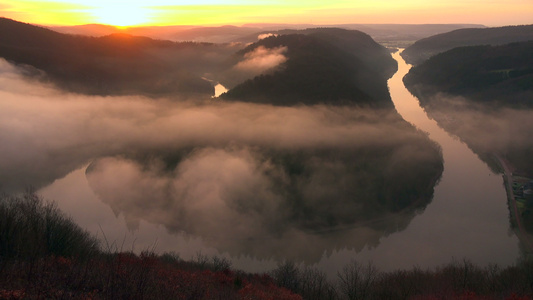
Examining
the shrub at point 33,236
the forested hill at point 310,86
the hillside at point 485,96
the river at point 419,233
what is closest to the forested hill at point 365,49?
the hillside at point 485,96

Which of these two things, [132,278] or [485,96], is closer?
[132,278]

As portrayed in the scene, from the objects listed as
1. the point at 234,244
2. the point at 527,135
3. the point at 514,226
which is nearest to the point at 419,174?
the point at 514,226

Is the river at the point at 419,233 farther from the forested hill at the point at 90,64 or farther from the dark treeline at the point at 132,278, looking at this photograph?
the forested hill at the point at 90,64

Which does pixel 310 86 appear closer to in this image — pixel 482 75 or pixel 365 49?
pixel 482 75

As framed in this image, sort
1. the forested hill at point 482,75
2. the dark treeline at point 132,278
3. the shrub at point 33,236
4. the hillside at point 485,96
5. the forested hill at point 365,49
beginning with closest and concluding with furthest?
the dark treeline at point 132,278, the shrub at point 33,236, the hillside at point 485,96, the forested hill at point 482,75, the forested hill at point 365,49

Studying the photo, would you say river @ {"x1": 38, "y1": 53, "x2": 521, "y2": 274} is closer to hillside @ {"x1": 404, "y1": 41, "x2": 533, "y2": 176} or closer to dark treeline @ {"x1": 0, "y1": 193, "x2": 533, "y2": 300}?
dark treeline @ {"x1": 0, "y1": 193, "x2": 533, "y2": 300}

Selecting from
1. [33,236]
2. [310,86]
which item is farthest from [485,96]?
[33,236]
